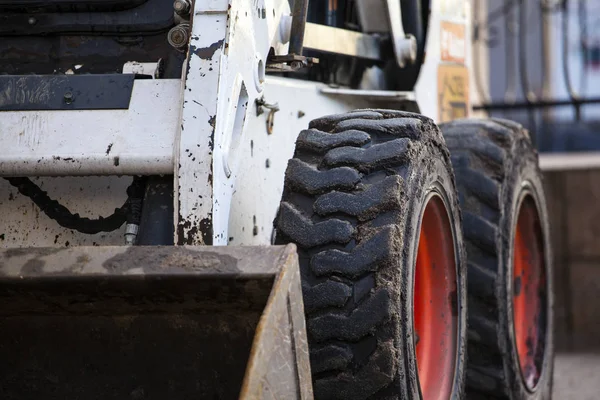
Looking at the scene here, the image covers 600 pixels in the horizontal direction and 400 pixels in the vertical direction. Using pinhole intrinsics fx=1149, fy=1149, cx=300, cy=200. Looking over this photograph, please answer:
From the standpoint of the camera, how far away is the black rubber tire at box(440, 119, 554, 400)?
176 inches

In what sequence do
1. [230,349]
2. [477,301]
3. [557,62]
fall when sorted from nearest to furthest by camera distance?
[230,349] → [477,301] → [557,62]

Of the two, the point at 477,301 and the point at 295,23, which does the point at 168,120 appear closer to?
the point at 295,23

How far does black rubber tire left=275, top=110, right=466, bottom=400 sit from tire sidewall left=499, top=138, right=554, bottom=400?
1251 mm

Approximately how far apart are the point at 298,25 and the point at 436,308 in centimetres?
107

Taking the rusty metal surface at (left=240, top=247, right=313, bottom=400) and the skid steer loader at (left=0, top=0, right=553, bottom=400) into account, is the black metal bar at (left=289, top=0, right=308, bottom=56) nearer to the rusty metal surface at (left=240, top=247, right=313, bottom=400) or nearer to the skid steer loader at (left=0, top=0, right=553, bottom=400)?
the skid steer loader at (left=0, top=0, right=553, bottom=400)

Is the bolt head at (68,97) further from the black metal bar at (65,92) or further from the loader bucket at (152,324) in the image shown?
the loader bucket at (152,324)

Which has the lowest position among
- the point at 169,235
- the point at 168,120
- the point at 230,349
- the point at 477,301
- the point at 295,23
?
the point at 477,301

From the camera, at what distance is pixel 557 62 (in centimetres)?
1895

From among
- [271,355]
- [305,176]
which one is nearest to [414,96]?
[305,176]

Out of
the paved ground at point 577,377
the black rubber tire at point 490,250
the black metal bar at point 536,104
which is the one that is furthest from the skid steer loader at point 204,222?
the black metal bar at point 536,104

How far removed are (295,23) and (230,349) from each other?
3.99ft

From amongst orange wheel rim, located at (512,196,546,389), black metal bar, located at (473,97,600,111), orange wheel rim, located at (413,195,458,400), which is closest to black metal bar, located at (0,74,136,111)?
orange wheel rim, located at (413,195,458,400)

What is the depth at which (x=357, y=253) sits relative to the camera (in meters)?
3.14

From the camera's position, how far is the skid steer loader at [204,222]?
9.40ft
